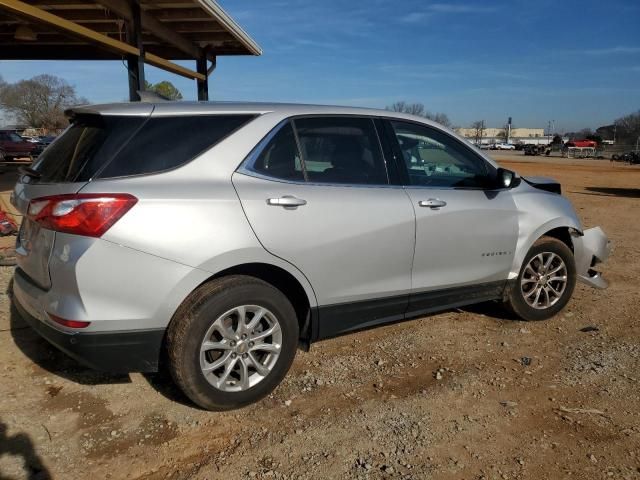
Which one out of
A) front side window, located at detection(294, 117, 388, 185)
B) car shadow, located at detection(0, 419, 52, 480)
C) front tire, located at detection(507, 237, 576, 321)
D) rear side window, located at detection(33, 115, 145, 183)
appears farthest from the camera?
front tire, located at detection(507, 237, 576, 321)

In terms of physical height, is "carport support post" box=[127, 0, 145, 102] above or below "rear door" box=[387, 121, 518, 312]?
above

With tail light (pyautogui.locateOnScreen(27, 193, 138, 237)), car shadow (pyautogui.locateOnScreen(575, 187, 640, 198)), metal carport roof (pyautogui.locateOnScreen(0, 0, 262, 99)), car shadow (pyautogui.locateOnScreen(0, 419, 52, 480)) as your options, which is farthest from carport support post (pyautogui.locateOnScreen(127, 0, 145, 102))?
car shadow (pyautogui.locateOnScreen(575, 187, 640, 198))

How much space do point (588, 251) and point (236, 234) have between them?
3574 mm

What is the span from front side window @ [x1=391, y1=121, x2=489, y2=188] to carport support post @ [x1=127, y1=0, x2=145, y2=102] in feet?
22.9

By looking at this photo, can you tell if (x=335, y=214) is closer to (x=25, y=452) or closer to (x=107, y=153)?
(x=107, y=153)

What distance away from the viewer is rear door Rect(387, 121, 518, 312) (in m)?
3.78

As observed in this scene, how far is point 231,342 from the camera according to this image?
305cm

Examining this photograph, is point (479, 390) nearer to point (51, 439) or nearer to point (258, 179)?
point (258, 179)

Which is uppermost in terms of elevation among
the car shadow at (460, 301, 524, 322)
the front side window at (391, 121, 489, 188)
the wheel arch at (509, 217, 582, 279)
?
the front side window at (391, 121, 489, 188)

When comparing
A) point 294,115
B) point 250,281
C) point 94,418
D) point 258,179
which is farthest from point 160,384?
point 294,115

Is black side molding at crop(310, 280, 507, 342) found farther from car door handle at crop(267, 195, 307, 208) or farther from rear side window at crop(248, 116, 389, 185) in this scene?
rear side window at crop(248, 116, 389, 185)

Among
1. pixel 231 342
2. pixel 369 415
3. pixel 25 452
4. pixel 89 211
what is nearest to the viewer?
pixel 89 211

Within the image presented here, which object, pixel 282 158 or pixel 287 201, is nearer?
pixel 287 201

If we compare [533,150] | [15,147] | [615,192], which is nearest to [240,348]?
[615,192]
